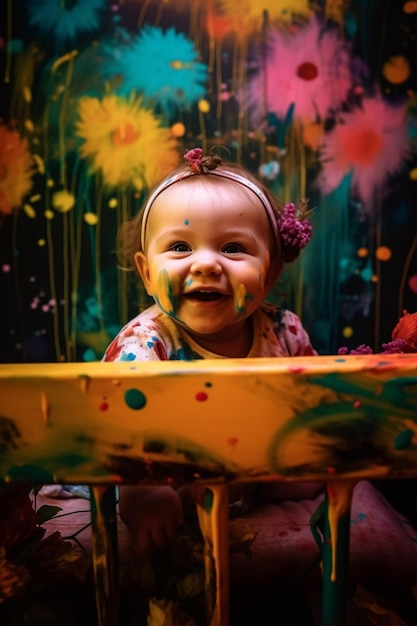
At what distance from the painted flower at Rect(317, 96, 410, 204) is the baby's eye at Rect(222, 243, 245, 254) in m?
0.49

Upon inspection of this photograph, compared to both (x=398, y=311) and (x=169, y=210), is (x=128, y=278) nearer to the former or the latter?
(x=169, y=210)

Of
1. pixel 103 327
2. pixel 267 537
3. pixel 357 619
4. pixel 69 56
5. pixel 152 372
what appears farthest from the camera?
pixel 103 327

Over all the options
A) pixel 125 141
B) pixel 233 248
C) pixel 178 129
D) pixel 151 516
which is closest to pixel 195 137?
pixel 178 129

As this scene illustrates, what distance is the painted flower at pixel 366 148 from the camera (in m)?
1.31

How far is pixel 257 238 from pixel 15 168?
69 cm

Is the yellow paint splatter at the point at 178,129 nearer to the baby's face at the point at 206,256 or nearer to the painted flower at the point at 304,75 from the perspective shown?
the painted flower at the point at 304,75

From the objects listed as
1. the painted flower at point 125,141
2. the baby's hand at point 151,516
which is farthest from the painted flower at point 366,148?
the baby's hand at point 151,516

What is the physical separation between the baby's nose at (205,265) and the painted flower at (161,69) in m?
0.58

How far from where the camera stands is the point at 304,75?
4.29ft

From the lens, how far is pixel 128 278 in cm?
139

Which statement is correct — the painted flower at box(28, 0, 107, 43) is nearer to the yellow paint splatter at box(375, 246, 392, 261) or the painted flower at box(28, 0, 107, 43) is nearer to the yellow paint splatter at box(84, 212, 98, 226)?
the yellow paint splatter at box(84, 212, 98, 226)

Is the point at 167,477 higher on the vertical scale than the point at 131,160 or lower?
lower

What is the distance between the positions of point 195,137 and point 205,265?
58 cm

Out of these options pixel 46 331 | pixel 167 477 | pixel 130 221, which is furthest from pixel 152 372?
pixel 46 331
